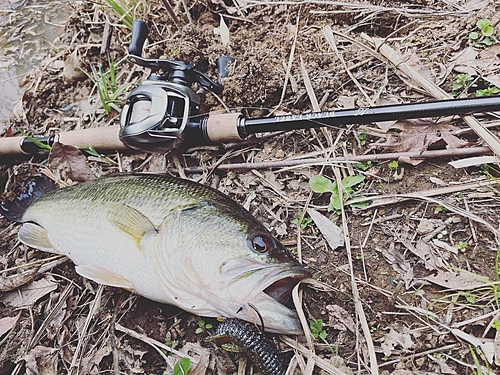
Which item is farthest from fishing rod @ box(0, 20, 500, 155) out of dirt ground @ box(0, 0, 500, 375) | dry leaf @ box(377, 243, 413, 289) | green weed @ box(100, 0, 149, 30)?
green weed @ box(100, 0, 149, 30)

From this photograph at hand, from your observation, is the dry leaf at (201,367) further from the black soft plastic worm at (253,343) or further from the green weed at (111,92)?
the green weed at (111,92)

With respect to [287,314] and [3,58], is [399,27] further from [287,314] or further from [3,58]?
[3,58]

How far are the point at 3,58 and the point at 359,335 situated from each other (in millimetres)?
5378

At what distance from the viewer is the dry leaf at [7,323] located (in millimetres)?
2848

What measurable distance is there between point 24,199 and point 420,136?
307 centimetres

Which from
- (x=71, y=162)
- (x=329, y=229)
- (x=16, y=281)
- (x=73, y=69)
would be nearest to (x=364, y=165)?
(x=329, y=229)

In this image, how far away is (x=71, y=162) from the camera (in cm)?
336

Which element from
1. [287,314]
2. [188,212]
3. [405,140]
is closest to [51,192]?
[188,212]

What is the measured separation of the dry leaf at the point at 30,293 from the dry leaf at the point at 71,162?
839mm

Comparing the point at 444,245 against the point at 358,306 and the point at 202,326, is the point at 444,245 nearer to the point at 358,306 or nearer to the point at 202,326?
the point at 358,306

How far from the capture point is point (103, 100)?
12.3ft

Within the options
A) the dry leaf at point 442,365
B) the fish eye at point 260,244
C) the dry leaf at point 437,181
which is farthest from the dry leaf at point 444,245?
the fish eye at point 260,244

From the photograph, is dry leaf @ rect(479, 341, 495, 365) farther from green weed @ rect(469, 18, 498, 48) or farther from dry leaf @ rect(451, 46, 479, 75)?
green weed @ rect(469, 18, 498, 48)

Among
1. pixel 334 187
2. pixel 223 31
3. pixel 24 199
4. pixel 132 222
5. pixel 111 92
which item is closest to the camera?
pixel 132 222
